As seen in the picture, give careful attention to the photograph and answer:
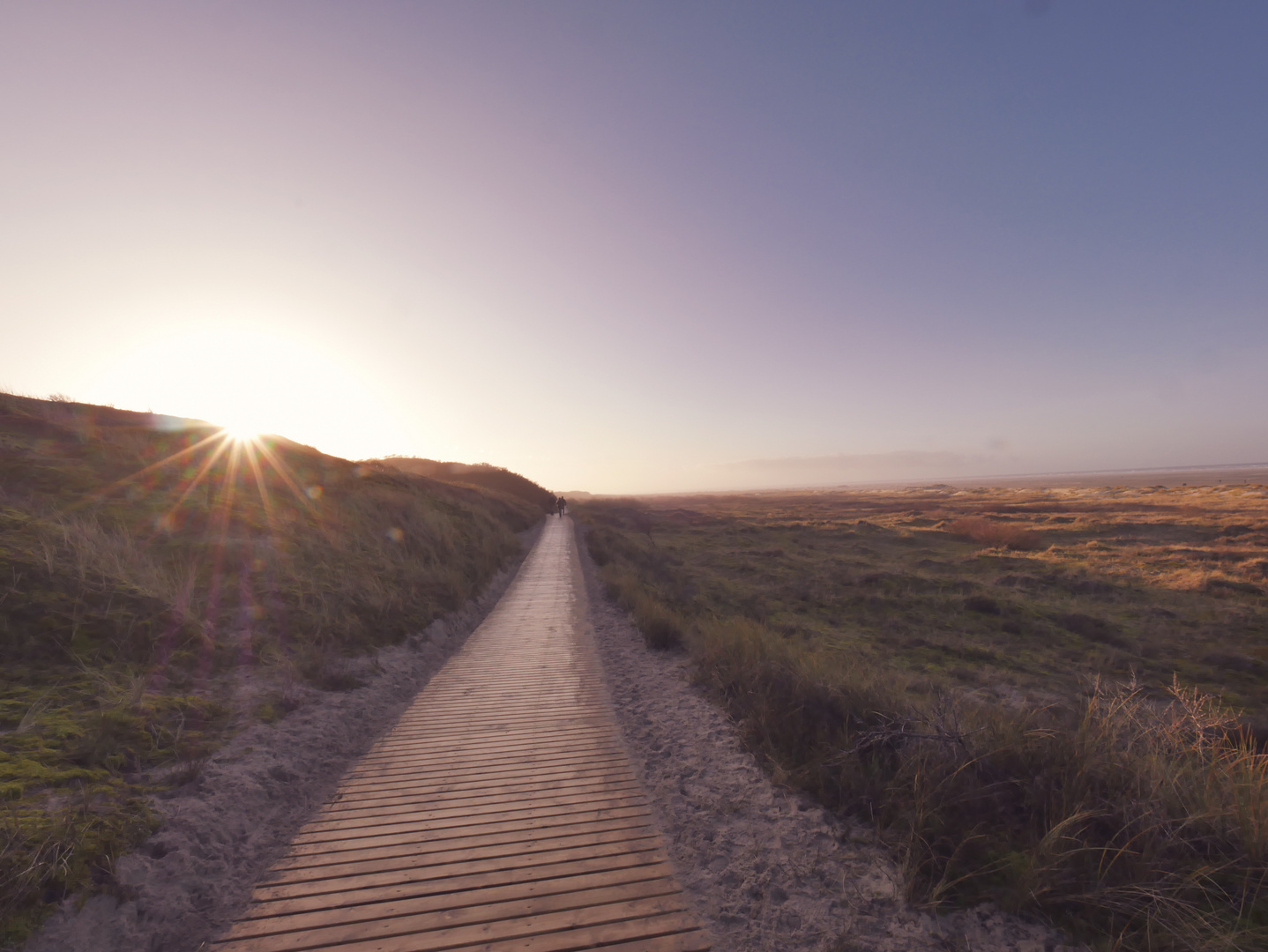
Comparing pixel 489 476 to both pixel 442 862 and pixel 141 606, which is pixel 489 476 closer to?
pixel 141 606

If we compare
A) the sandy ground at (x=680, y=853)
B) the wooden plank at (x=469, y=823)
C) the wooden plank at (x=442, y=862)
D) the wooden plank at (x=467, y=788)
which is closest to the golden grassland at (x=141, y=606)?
the sandy ground at (x=680, y=853)

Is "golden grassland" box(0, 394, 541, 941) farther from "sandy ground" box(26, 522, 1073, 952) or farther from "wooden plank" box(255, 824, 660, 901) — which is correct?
"wooden plank" box(255, 824, 660, 901)

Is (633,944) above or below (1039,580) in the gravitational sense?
above

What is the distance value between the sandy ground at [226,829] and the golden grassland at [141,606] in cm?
21

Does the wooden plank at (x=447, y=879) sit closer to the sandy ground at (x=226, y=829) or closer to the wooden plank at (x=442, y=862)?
the wooden plank at (x=442, y=862)

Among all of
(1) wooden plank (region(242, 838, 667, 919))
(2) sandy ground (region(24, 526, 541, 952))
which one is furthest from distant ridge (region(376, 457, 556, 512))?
(1) wooden plank (region(242, 838, 667, 919))

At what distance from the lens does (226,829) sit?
471 centimetres

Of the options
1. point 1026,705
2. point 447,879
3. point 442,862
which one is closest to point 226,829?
point 442,862

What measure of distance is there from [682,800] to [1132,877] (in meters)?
3.58

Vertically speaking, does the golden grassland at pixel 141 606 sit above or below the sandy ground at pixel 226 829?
above

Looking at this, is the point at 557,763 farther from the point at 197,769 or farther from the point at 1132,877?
the point at 1132,877

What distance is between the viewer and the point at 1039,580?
77.7 ft

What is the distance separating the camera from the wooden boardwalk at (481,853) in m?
3.70

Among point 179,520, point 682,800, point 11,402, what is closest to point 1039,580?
point 682,800
